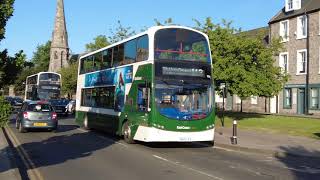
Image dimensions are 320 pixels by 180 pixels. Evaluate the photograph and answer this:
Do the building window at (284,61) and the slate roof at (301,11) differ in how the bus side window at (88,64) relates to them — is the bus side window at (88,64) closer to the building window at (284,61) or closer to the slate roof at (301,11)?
the slate roof at (301,11)

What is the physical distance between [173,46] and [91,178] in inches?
305

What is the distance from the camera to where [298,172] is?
12703 mm

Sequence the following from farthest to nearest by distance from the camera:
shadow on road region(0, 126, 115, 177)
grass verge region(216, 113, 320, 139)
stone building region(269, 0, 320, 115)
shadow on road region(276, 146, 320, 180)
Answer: stone building region(269, 0, 320, 115) → grass verge region(216, 113, 320, 139) → shadow on road region(0, 126, 115, 177) → shadow on road region(276, 146, 320, 180)

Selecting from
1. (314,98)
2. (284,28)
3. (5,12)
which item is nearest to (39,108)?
(5,12)

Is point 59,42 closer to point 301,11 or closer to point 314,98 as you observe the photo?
point 301,11

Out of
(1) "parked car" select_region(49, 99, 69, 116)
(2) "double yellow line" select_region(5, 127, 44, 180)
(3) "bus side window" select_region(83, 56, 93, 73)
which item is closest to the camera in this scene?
(2) "double yellow line" select_region(5, 127, 44, 180)

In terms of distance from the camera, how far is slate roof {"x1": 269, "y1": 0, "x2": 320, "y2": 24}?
41.9 m

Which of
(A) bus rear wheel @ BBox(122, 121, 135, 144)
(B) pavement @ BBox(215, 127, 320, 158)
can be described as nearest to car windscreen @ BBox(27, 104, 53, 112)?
(A) bus rear wheel @ BBox(122, 121, 135, 144)

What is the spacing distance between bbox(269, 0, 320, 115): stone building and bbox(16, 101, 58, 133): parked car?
2179 centimetres

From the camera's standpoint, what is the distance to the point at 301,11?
4347 centimetres

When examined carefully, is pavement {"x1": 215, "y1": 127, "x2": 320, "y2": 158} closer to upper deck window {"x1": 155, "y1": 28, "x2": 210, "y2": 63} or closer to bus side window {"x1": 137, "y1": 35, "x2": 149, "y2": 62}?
upper deck window {"x1": 155, "y1": 28, "x2": 210, "y2": 63}

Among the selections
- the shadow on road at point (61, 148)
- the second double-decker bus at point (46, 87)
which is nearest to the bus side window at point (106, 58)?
the shadow on road at point (61, 148)

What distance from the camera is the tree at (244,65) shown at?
29203mm

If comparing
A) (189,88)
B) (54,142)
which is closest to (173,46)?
(189,88)
